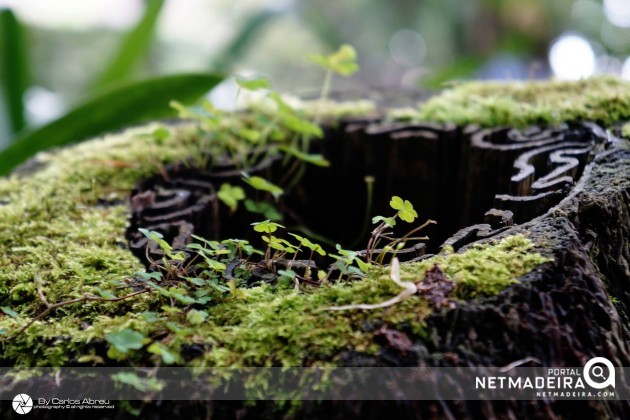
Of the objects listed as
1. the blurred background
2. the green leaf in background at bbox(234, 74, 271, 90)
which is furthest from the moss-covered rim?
the blurred background

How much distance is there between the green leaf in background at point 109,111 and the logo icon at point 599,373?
1.39 m

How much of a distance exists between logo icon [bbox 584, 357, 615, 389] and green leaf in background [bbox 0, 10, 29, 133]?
7.44ft

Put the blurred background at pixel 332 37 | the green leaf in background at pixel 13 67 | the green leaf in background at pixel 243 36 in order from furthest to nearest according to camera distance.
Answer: the blurred background at pixel 332 37 < the green leaf in background at pixel 243 36 < the green leaf in background at pixel 13 67

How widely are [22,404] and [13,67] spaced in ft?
6.62

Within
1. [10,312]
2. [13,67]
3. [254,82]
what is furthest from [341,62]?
[13,67]

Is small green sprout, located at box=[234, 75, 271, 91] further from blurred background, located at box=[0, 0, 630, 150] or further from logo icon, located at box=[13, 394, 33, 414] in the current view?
blurred background, located at box=[0, 0, 630, 150]

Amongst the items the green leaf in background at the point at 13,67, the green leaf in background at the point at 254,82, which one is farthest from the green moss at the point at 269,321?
the green leaf in background at the point at 13,67

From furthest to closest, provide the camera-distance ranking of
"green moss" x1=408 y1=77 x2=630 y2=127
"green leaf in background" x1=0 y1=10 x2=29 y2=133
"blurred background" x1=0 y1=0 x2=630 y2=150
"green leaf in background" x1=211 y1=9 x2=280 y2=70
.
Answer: "blurred background" x1=0 y1=0 x2=630 y2=150 → "green leaf in background" x1=211 y1=9 x2=280 y2=70 → "green leaf in background" x1=0 y1=10 x2=29 y2=133 → "green moss" x1=408 y1=77 x2=630 y2=127

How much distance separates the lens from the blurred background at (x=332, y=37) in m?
4.82

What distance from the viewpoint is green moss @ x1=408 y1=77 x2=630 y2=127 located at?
5.08ft

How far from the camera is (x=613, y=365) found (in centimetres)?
87

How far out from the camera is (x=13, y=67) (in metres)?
2.42

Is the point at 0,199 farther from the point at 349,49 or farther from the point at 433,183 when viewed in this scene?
the point at 433,183

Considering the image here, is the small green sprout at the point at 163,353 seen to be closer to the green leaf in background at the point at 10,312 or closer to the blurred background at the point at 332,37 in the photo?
the green leaf in background at the point at 10,312
